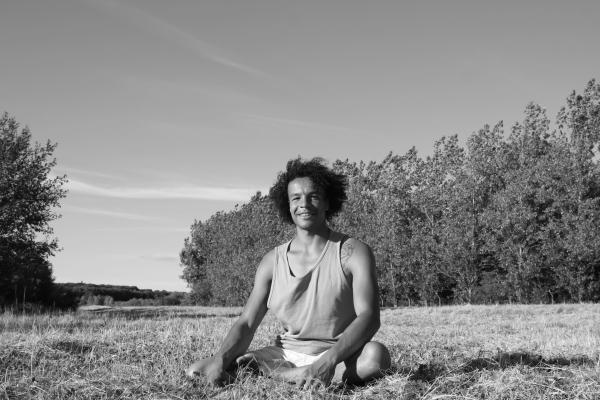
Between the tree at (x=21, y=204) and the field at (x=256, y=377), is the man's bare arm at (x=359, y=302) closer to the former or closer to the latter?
the field at (x=256, y=377)

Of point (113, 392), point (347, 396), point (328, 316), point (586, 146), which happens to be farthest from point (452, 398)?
point (586, 146)

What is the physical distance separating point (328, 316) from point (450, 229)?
107 feet

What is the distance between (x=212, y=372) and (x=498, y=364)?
3256 millimetres

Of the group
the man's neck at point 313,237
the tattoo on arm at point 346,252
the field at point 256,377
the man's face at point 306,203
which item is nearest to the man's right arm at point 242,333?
the field at point 256,377

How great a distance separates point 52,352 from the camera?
25.4 ft

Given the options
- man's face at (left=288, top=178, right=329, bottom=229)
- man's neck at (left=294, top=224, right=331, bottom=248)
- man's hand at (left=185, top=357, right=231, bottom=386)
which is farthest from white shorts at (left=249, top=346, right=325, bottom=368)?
man's face at (left=288, top=178, right=329, bottom=229)

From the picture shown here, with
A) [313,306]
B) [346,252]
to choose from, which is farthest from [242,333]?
[346,252]

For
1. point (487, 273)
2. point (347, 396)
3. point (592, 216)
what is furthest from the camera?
point (487, 273)

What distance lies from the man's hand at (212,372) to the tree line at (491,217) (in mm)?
30663

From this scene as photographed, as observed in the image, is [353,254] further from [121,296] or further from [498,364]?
[121,296]

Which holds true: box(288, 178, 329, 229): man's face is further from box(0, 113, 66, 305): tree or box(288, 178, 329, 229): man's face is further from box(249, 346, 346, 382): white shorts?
box(0, 113, 66, 305): tree

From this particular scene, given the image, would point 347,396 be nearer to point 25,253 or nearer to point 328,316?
point 328,316

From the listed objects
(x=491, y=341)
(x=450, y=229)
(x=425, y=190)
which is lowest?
(x=491, y=341)

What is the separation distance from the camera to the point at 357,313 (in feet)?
18.0
